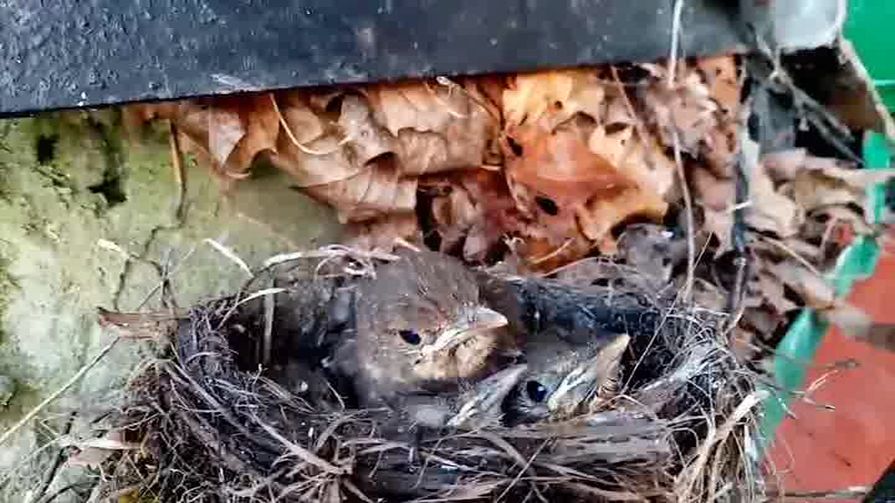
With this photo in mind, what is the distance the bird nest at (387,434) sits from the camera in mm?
1069

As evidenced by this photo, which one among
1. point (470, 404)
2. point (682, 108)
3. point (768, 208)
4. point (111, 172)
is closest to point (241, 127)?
point (111, 172)

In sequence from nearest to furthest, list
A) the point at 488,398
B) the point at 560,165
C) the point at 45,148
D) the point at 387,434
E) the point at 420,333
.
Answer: the point at 387,434 < the point at 488,398 < the point at 420,333 < the point at 45,148 < the point at 560,165

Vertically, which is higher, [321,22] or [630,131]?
[321,22]

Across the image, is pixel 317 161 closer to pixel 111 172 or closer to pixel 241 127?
pixel 241 127

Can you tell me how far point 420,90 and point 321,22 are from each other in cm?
15

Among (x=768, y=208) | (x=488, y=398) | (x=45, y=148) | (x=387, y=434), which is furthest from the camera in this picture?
(x=768, y=208)

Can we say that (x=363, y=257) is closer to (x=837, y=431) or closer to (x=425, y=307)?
(x=425, y=307)

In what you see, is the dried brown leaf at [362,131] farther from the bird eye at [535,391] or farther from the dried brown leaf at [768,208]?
the dried brown leaf at [768,208]

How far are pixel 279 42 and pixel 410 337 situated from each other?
325 mm

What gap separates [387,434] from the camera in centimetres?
110

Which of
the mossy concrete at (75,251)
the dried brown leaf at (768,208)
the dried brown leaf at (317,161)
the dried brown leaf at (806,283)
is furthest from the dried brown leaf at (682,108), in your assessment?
the mossy concrete at (75,251)

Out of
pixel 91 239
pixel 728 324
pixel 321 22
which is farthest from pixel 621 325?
pixel 91 239

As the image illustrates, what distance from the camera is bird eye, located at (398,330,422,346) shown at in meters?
1.32

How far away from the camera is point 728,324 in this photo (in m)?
1.42
